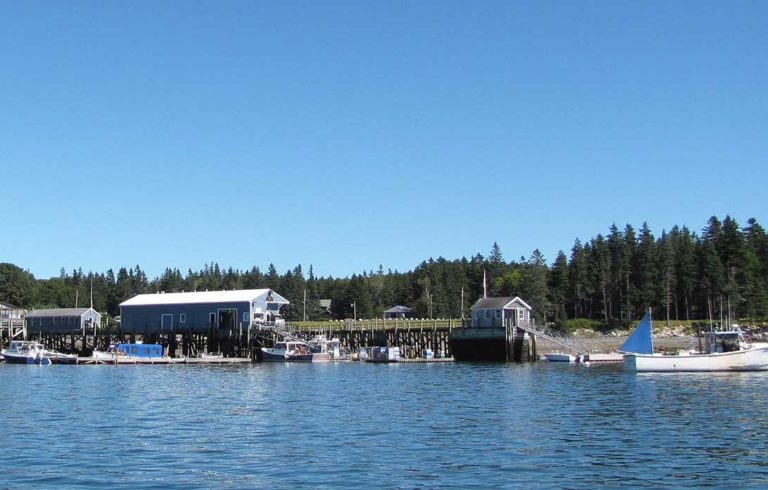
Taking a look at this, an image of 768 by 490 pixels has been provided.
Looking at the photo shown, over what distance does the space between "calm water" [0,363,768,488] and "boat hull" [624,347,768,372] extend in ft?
36.0

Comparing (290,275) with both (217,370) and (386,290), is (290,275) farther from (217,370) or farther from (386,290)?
(217,370)

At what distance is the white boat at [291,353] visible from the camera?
328ft

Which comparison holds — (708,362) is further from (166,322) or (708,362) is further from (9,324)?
(9,324)

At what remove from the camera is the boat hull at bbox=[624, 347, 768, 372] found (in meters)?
73.4

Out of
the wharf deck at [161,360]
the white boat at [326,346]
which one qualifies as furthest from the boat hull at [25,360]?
the white boat at [326,346]

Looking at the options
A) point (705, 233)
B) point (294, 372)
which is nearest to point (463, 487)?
point (294, 372)

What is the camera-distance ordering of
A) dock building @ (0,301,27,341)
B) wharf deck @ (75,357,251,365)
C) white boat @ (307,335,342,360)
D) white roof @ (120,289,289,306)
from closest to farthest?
1. wharf deck @ (75,357,251,365)
2. white boat @ (307,335,342,360)
3. white roof @ (120,289,289,306)
4. dock building @ (0,301,27,341)

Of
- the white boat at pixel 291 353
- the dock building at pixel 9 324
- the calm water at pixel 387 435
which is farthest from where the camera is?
the dock building at pixel 9 324

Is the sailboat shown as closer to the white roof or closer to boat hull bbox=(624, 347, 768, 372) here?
boat hull bbox=(624, 347, 768, 372)

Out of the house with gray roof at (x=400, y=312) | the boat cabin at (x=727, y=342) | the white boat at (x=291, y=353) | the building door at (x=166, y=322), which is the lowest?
the white boat at (x=291, y=353)

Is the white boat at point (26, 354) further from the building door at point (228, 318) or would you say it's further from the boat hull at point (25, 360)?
the building door at point (228, 318)

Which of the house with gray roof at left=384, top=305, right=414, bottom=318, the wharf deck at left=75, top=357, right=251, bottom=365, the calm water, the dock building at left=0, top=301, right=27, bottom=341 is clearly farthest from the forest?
the calm water

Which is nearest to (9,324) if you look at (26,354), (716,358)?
(26,354)

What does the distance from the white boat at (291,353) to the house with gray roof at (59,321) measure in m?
33.5
